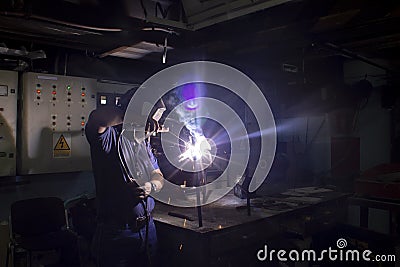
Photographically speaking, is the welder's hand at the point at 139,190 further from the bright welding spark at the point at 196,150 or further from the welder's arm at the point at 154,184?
the bright welding spark at the point at 196,150

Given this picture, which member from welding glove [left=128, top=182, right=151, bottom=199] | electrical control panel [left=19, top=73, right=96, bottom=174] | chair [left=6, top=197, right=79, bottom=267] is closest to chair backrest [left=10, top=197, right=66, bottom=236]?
chair [left=6, top=197, right=79, bottom=267]

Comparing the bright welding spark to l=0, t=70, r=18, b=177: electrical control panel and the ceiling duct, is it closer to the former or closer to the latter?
the ceiling duct

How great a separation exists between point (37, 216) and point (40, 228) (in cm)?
8

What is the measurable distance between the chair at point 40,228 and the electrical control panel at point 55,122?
0.77 ft

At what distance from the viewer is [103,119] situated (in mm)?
1741

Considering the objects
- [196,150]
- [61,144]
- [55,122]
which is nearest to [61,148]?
[61,144]

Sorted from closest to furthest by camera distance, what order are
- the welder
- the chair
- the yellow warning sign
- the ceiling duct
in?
the ceiling duct
the welder
the chair
the yellow warning sign

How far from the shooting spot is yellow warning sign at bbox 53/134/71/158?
2340mm

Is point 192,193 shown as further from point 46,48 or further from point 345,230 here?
point 46,48

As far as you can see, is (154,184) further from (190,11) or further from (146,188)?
(190,11)

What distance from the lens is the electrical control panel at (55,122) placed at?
87.3 inches

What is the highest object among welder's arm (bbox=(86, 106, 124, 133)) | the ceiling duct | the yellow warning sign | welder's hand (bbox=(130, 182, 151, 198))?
the ceiling duct

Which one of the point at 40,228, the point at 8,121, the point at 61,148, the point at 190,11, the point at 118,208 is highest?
the point at 190,11

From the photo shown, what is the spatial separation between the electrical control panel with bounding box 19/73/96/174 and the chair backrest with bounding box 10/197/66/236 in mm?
221
